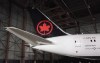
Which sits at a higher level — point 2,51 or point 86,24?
point 86,24

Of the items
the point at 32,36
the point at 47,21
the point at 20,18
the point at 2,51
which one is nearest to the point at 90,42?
the point at 47,21

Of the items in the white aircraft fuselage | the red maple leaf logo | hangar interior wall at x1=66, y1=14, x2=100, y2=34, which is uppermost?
hangar interior wall at x1=66, y1=14, x2=100, y2=34

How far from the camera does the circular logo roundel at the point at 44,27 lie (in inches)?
288

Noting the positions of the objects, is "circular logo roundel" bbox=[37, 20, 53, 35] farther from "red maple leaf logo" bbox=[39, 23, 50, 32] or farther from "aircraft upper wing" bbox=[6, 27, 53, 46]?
"aircraft upper wing" bbox=[6, 27, 53, 46]

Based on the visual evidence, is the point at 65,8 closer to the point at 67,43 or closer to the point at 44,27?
the point at 67,43

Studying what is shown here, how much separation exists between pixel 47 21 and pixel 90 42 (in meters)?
2.70

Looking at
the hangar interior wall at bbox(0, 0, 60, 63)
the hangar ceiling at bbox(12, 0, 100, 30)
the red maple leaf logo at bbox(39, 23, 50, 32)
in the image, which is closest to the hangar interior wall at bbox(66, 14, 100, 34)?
the hangar ceiling at bbox(12, 0, 100, 30)

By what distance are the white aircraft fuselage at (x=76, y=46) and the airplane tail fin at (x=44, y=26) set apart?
385mm

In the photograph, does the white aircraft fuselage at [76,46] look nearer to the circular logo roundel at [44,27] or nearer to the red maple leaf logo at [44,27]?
the circular logo roundel at [44,27]

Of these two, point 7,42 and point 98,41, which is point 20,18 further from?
point 98,41

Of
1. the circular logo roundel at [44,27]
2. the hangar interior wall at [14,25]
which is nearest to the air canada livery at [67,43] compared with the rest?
the circular logo roundel at [44,27]

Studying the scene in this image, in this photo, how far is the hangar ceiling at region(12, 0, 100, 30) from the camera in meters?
14.9

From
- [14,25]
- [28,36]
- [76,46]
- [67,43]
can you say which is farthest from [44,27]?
[14,25]

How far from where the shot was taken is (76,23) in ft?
67.2
